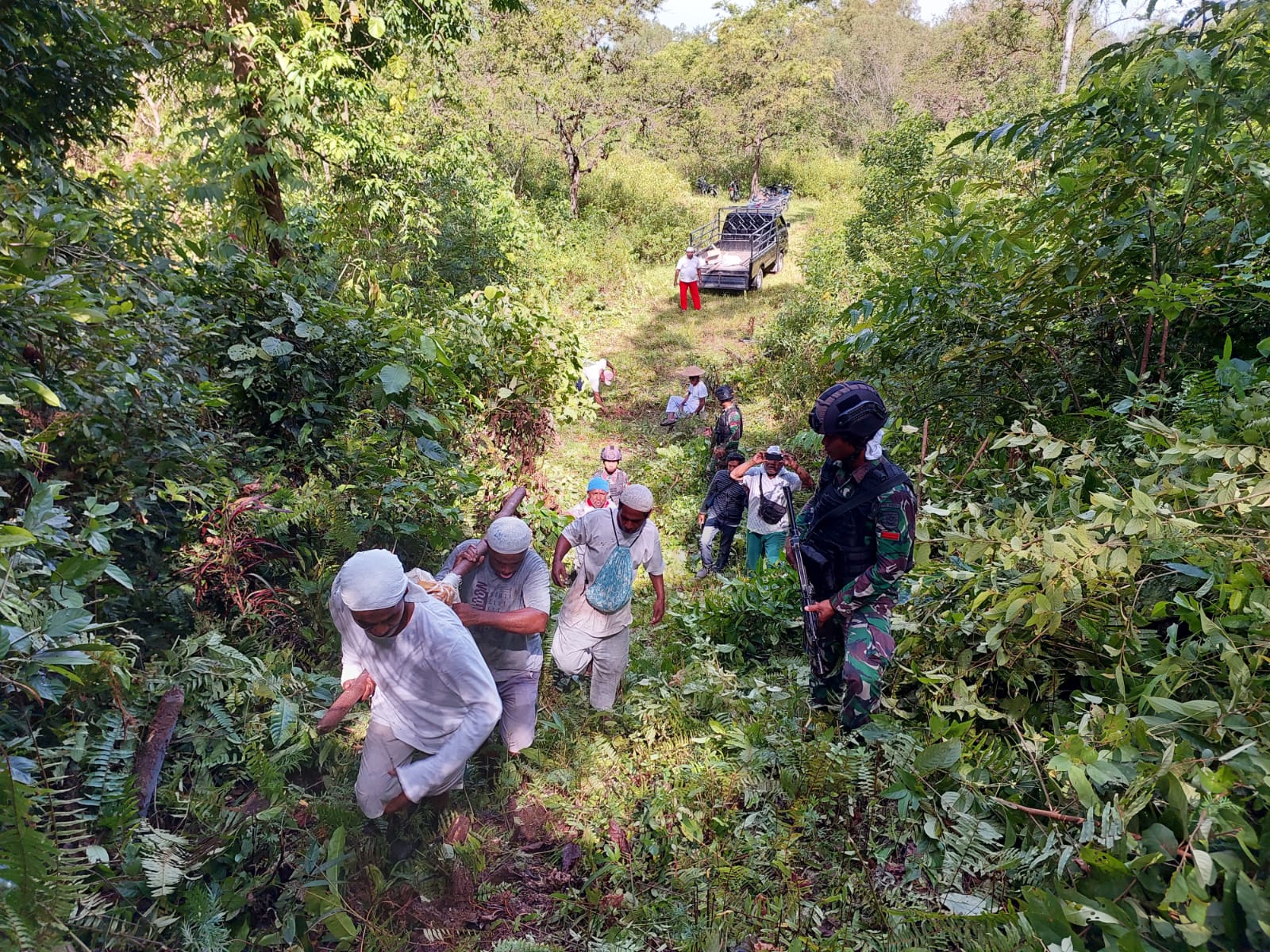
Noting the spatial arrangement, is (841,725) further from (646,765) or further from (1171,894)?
(1171,894)

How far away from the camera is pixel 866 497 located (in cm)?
315

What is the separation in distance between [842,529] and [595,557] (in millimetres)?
1477

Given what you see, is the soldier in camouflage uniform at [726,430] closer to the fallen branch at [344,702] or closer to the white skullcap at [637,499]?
the white skullcap at [637,499]

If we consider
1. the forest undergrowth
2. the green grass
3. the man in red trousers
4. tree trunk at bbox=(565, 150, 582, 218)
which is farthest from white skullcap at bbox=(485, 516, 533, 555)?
tree trunk at bbox=(565, 150, 582, 218)

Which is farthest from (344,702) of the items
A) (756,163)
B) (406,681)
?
(756,163)

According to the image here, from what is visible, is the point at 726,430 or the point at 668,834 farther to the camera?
the point at 726,430

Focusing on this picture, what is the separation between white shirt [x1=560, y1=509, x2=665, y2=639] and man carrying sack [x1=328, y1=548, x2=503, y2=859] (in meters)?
1.19

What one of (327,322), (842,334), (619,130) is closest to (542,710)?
(327,322)

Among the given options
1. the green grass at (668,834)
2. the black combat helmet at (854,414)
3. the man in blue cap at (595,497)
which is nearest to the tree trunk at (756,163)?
the man in blue cap at (595,497)

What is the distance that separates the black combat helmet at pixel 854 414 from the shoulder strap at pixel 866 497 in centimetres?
21

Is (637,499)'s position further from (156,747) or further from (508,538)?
(156,747)

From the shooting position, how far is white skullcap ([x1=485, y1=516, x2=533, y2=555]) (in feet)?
11.3

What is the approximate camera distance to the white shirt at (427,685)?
8.94ft

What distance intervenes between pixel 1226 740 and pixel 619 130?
822 inches
